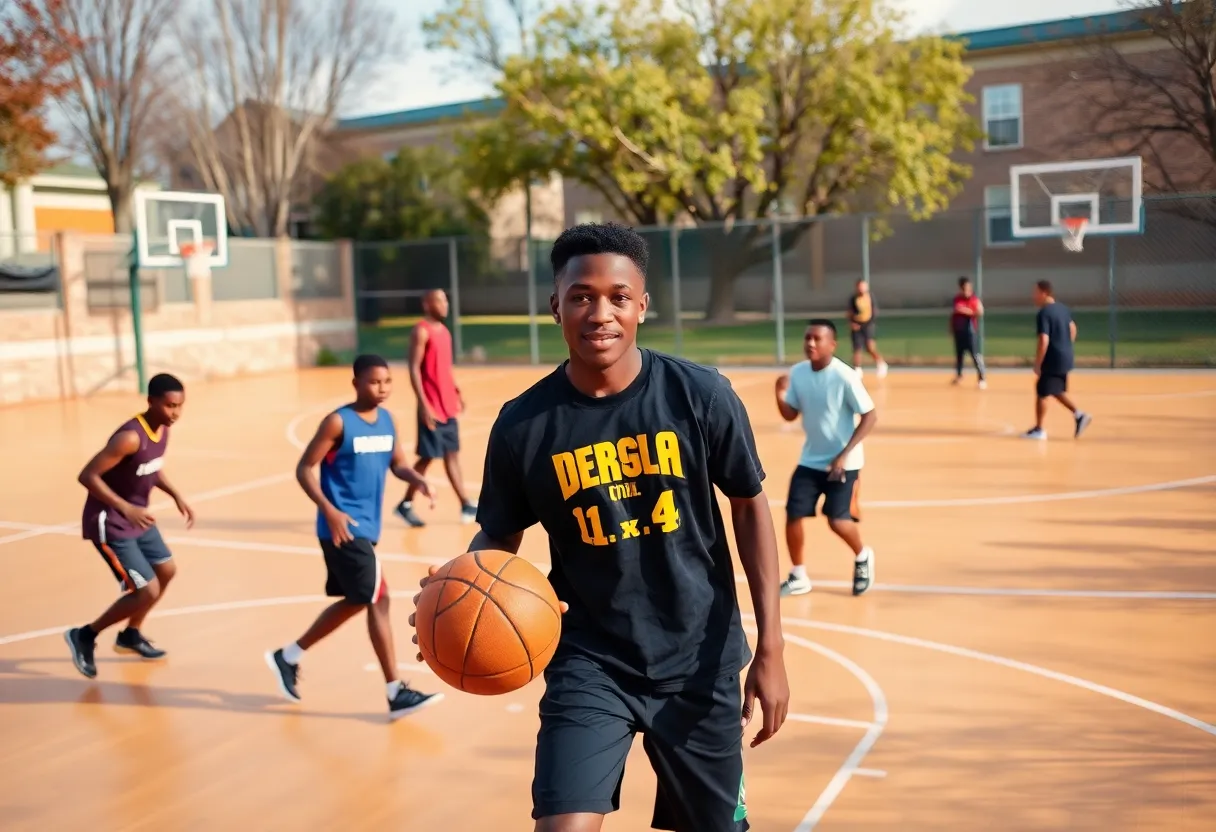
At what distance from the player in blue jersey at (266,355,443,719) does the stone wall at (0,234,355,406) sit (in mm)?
18264

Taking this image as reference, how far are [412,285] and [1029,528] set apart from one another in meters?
24.3

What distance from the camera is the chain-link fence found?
2578 centimetres

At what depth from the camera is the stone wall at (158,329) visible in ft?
75.0

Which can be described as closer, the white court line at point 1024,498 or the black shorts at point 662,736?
the black shorts at point 662,736

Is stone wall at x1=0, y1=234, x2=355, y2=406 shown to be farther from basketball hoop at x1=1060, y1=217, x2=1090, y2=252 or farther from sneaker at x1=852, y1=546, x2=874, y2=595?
sneaker at x1=852, y1=546, x2=874, y2=595

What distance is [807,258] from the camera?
37.6m

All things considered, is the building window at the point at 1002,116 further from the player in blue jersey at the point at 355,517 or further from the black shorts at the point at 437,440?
the player in blue jersey at the point at 355,517

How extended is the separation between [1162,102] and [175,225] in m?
19.8

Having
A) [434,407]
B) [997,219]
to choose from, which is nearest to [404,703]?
[434,407]

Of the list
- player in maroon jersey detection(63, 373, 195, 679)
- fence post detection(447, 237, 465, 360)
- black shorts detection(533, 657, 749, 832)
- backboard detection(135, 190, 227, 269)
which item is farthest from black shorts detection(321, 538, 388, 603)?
fence post detection(447, 237, 465, 360)

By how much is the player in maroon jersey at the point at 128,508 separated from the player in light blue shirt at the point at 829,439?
385 cm

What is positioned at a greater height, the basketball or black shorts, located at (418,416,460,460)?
the basketball

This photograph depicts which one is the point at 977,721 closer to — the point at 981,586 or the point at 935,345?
the point at 981,586

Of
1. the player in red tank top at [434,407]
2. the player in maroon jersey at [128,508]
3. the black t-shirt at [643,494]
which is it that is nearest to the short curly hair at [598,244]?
the black t-shirt at [643,494]
